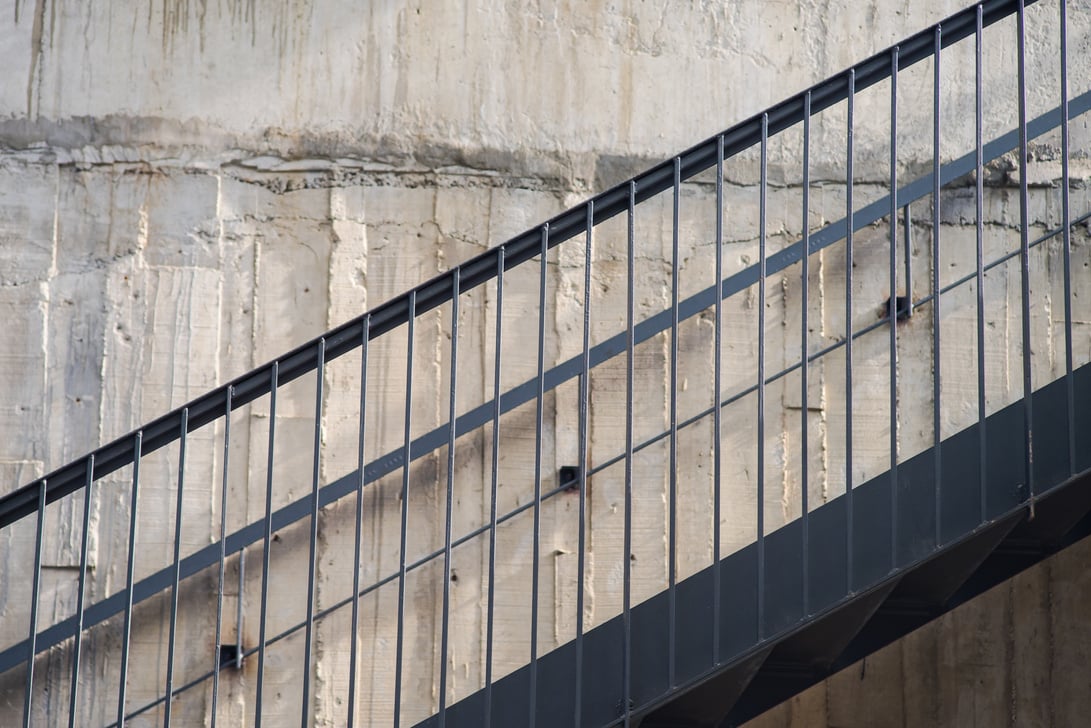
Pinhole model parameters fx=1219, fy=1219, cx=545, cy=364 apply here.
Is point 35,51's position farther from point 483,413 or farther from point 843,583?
point 843,583

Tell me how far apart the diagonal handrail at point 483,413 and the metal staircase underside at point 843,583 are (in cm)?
102

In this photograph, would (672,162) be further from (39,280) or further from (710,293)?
(39,280)

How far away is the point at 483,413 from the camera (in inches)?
176

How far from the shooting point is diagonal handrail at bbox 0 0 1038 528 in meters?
3.22

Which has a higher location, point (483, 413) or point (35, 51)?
point (35, 51)

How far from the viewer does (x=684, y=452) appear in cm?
467

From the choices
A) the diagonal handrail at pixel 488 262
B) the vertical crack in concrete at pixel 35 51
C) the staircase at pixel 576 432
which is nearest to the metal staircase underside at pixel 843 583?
the staircase at pixel 576 432

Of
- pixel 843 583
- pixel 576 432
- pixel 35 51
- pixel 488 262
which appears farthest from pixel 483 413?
pixel 35 51

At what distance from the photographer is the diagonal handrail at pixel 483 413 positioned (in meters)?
4.39

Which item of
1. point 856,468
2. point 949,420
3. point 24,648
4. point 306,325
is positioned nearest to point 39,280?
point 306,325

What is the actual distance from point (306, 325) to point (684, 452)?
1.53 m

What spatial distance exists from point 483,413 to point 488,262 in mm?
1276

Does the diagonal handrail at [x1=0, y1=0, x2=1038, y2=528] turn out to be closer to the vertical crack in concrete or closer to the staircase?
the staircase

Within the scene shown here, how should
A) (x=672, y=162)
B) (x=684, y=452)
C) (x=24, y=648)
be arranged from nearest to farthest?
(x=672, y=162) < (x=24, y=648) < (x=684, y=452)
